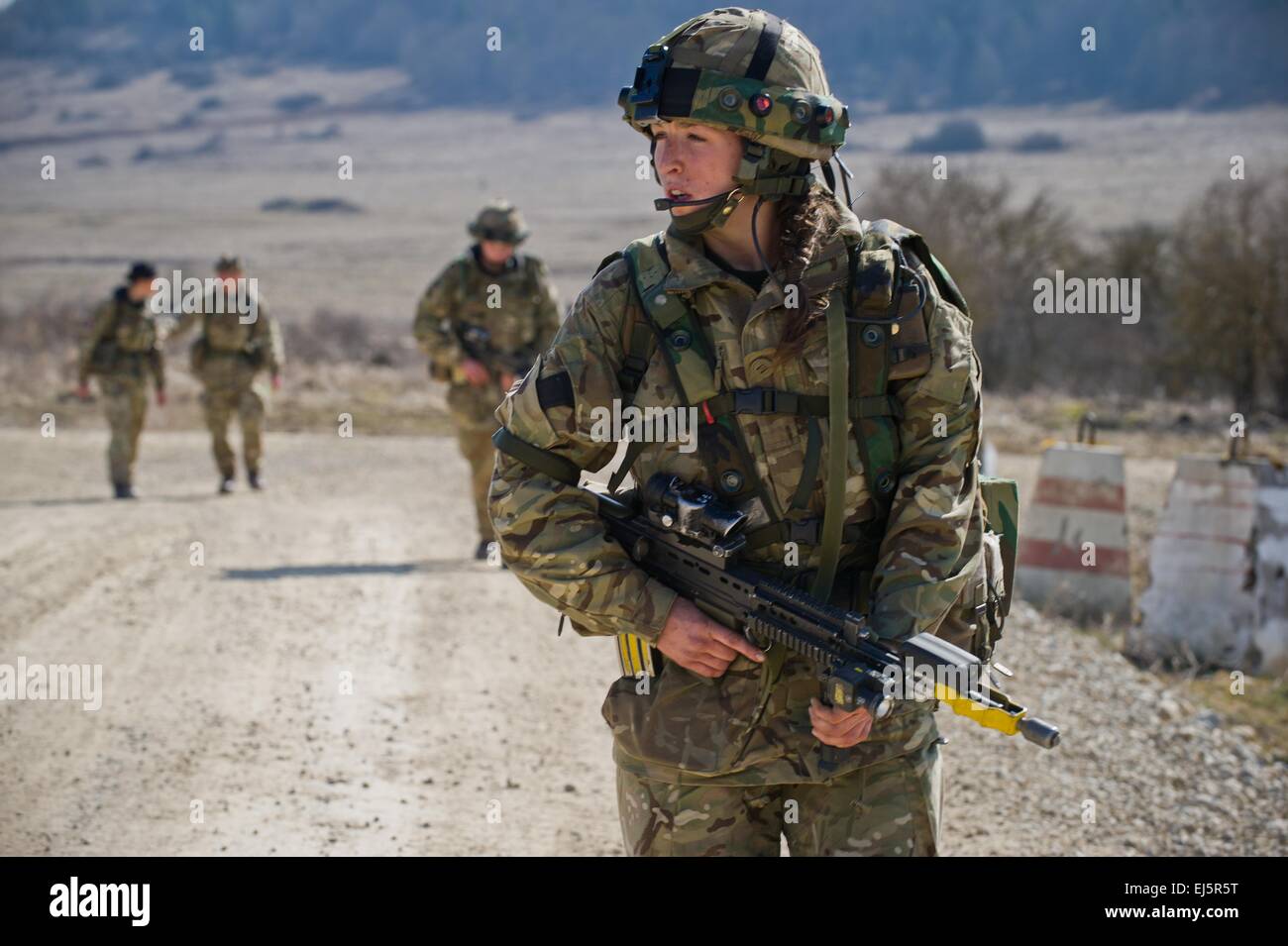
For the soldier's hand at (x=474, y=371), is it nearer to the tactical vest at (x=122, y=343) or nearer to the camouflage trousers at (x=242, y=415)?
the camouflage trousers at (x=242, y=415)

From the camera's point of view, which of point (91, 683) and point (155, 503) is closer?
point (91, 683)

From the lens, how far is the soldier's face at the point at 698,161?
327 cm

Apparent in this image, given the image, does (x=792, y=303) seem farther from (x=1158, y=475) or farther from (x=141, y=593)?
(x=1158, y=475)

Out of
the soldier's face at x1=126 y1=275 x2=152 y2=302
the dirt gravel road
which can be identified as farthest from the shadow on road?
the soldier's face at x1=126 y1=275 x2=152 y2=302

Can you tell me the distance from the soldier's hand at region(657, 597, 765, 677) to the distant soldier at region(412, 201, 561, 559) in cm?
645

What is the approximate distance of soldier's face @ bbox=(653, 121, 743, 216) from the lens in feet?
10.7

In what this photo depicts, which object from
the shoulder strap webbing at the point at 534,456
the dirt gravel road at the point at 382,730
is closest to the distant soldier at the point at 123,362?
the dirt gravel road at the point at 382,730

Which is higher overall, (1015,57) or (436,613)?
(1015,57)

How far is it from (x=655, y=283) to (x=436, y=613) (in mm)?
5395

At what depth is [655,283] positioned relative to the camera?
3258mm
